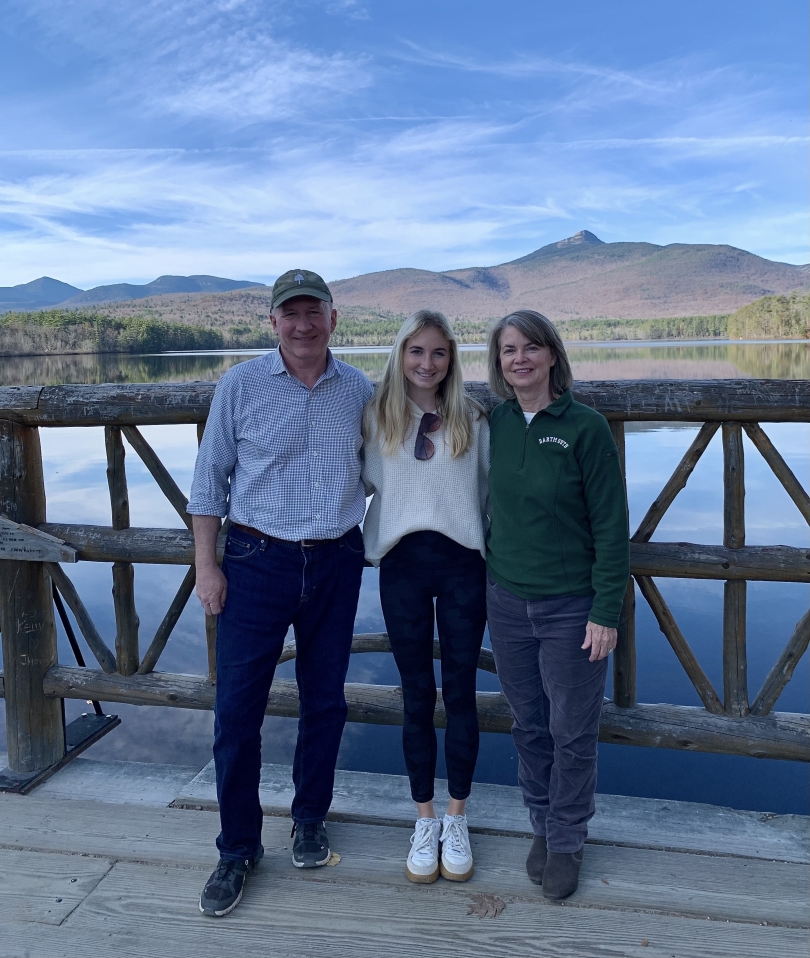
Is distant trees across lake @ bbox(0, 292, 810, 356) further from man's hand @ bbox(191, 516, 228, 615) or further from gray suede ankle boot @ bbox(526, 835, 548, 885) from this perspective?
gray suede ankle boot @ bbox(526, 835, 548, 885)

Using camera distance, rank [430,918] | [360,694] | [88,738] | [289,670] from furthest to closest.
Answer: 1. [289,670]
2. [88,738]
3. [360,694]
4. [430,918]

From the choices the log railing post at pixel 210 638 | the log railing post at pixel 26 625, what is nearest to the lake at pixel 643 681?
the log railing post at pixel 210 638

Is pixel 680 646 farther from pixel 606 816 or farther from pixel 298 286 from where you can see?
pixel 298 286

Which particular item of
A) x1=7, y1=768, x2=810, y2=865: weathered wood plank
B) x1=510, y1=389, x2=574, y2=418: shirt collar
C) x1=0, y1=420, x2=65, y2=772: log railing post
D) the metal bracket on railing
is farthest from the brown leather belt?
the metal bracket on railing

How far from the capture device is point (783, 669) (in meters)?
2.31

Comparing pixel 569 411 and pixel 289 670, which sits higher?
pixel 569 411

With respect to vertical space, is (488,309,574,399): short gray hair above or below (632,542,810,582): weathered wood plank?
above

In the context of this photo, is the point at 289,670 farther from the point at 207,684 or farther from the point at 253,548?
the point at 253,548

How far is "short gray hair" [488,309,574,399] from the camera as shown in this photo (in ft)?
6.01

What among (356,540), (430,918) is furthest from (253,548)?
(430,918)

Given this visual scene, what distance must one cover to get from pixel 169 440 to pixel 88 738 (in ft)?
83.5

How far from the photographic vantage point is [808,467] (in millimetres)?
14227

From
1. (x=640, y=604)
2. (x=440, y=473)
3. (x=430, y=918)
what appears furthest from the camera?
(x=640, y=604)

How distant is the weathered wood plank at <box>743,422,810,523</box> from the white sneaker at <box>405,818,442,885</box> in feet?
4.57
